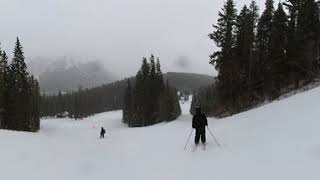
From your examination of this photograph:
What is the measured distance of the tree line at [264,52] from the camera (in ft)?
136

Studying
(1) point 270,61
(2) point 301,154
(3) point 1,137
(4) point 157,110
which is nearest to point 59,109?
(4) point 157,110

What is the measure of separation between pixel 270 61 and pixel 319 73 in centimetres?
726

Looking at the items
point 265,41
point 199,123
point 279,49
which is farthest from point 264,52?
point 199,123

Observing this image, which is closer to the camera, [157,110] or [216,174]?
[216,174]

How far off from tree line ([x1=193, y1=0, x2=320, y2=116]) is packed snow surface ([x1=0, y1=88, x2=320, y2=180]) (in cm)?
1862

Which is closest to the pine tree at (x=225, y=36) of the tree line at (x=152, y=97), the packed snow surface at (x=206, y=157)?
the packed snow surface at (x=206, y=157)

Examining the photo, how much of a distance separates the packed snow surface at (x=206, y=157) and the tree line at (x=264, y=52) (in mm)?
18624

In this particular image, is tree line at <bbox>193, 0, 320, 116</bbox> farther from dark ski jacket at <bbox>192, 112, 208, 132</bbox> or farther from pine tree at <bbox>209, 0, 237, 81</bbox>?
dark ski jacket at <bbox>192, 112, 208, 132</bbox>

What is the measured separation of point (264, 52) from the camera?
50.6 m

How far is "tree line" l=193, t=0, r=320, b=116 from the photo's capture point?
4131 centimetres

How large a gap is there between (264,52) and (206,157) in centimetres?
3609

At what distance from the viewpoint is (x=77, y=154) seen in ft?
71.5

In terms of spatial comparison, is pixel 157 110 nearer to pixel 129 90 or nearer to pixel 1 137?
pixel 129 90

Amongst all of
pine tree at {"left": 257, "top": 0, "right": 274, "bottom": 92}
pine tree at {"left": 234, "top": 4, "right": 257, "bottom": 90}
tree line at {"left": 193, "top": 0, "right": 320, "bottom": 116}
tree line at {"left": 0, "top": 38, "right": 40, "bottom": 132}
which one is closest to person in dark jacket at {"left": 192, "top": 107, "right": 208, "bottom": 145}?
tree line at {"left": 193, "top": 0, "right": 320, "bottom": 116}
